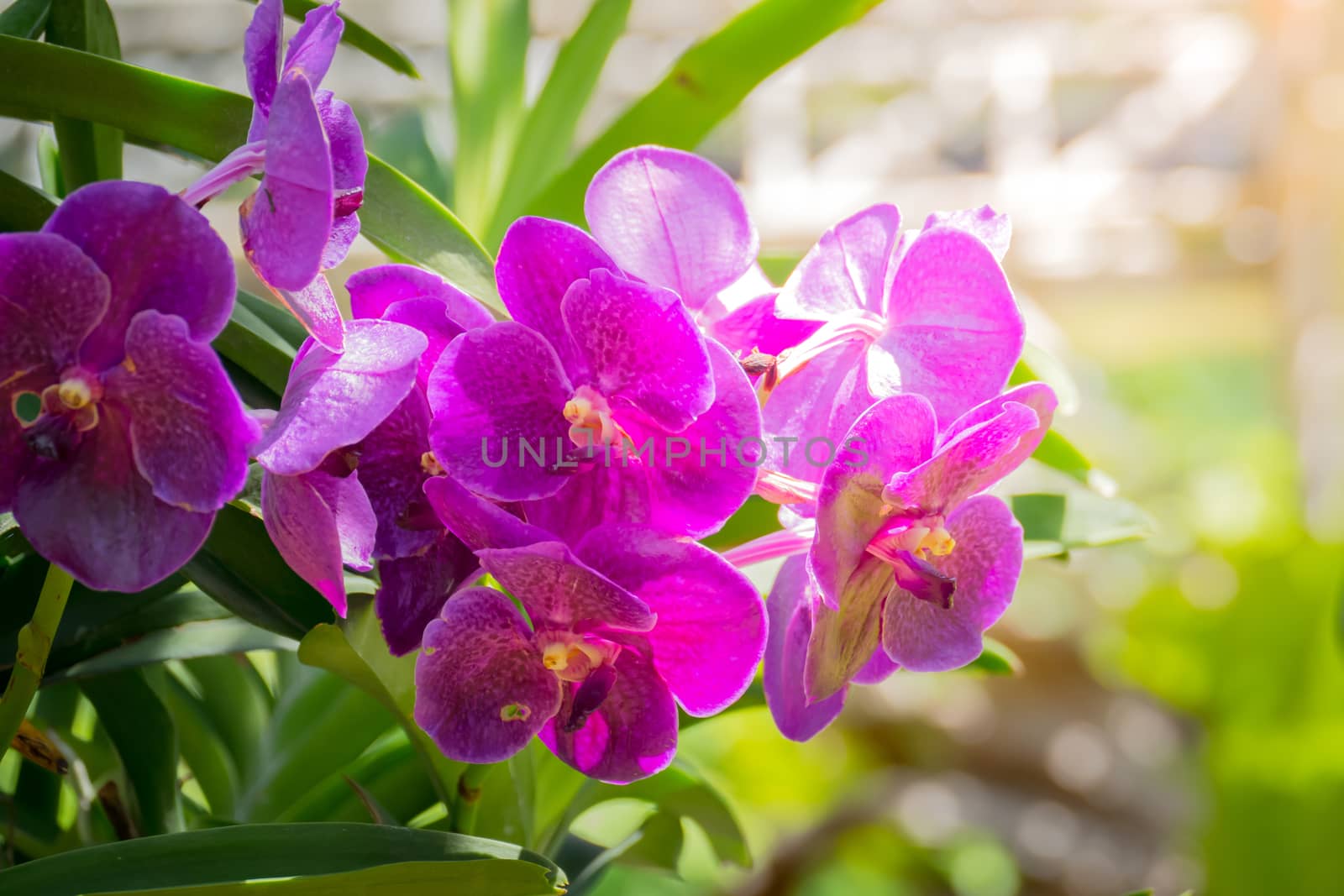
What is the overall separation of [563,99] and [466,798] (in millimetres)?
439

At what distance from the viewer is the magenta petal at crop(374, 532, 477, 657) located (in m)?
0.30

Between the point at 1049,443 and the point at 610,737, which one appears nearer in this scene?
the point at 610,737

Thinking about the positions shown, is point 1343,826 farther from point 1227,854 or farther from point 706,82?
point 706,82

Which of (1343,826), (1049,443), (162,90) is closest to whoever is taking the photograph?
(162,90)

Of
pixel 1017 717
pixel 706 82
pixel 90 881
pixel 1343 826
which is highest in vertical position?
pixel 706 82

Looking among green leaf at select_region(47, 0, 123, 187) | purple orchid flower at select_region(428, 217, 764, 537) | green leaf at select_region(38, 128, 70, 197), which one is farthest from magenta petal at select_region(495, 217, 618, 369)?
green leaf at select_region(38, 128, 70, 197)

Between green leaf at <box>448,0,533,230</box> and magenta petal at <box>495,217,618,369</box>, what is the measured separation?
1.24ft

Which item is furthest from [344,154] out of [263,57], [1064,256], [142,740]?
[1064,256]

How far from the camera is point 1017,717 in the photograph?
3348 mm

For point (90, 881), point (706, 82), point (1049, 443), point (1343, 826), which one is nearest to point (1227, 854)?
point (1343, 826)

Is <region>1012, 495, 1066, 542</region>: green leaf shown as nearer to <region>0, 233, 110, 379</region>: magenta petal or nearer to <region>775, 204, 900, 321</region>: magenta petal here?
<region>775, 204, 900, 321</region>: magenta petal

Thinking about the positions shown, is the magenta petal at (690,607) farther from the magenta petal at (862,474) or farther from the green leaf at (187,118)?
the green leaf at (187,118)

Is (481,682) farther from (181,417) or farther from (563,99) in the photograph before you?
(563,99)

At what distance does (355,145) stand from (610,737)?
0.62 ft
